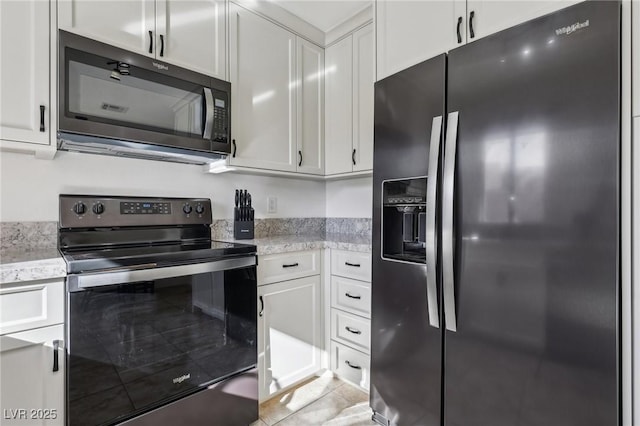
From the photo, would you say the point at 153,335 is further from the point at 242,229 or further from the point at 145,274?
the point at 242,229

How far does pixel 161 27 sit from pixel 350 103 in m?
1.21

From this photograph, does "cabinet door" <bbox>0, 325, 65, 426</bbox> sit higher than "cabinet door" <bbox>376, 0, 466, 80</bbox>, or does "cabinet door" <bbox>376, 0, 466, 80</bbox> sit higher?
"cabinet door" <bbox>376, 0, 466, 80</bbox>

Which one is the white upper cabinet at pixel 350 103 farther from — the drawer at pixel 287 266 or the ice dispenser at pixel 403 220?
the drawer at pixel 287 266

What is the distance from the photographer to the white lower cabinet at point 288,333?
71.3 inches

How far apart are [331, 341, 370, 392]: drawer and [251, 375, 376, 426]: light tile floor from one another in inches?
3.3

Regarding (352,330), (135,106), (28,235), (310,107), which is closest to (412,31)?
(310,107)

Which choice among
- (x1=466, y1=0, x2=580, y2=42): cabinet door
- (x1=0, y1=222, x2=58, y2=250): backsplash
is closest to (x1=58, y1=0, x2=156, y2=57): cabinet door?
(x1=0, y1=222, x2=58, y2=250): backsplash

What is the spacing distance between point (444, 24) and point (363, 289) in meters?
1.42

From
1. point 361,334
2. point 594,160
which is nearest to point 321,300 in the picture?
point 361,334

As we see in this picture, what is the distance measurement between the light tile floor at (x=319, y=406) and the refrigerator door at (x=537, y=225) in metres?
0.63

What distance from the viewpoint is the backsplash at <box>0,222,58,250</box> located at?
4.75 ft

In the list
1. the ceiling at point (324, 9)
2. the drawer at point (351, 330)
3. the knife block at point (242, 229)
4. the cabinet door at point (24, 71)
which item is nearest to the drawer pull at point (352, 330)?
the drawer at point (351, 330)

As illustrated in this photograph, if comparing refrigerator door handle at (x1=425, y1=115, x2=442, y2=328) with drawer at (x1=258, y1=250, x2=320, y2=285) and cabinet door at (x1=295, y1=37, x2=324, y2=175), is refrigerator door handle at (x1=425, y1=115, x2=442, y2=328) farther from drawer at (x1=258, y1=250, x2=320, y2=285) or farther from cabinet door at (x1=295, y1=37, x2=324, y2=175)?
cabinet door at (x1=295, y1=37, x2=324, y2=175)

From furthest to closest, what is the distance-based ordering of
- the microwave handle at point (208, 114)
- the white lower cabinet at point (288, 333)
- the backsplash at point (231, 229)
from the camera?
the white lower cabinet at point (288, 333)
the microwave handle at point (208, 114)
the backsplash at point (231, 229)
